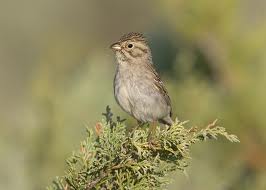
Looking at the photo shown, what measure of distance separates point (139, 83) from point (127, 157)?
7.41 ft

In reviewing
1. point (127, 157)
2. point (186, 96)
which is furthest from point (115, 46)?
point (127, 157)

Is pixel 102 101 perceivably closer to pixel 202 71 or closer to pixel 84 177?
pixel 202 71

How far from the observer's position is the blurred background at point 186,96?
7391mm

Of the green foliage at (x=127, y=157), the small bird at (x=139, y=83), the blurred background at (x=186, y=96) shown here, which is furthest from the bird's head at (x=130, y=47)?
the green foliage at (x=127, y=157)

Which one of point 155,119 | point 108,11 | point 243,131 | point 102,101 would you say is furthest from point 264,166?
point 108,11

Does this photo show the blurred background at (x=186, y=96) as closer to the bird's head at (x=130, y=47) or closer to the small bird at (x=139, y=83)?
the small bird at (x=139, y=83)

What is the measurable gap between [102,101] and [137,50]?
3.12ft

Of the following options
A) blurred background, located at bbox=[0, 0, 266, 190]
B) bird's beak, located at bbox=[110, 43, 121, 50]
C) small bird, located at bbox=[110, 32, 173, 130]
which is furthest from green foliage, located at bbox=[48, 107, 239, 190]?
bird's beak, located at bbox=[110, 43, 121, 50]

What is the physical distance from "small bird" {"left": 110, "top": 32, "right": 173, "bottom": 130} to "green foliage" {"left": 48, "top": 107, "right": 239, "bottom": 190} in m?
1.69

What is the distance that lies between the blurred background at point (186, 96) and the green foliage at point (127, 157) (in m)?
1.16

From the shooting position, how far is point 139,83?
7.62 m

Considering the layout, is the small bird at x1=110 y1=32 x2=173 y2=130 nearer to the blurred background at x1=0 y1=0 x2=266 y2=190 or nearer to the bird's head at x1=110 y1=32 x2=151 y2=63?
the bird's head at x1=110 y1=32 x2=151 y2=63

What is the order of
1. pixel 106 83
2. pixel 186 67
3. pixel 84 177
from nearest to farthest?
1. pixel 84 177
2. pixel 186 67
3. pixel 106 83

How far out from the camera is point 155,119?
7.55m
